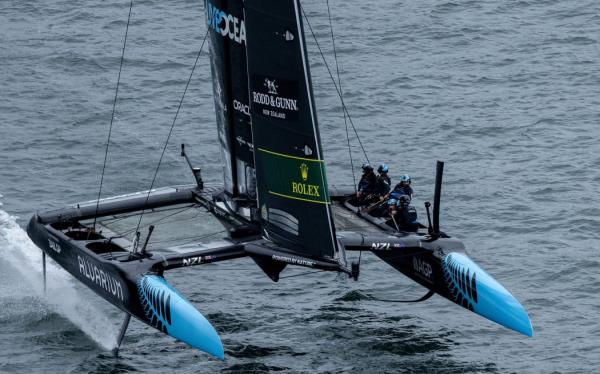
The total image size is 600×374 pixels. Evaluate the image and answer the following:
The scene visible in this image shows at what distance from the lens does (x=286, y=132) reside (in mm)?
25484

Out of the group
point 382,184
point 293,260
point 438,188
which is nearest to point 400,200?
point 382,184

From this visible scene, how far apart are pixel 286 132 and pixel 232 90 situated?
2.85m

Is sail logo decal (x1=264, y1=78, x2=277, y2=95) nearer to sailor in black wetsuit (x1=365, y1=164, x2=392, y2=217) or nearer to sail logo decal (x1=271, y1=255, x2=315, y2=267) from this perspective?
sail logo decal (x1=271, y1=255, x2=315, y2=267)

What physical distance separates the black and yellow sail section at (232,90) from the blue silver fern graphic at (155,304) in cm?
383

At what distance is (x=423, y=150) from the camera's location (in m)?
38.2

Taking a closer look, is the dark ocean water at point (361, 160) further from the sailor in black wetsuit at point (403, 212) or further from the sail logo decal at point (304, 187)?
the sail logo decal at point (304, 187)

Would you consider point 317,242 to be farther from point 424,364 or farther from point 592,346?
point 592,346

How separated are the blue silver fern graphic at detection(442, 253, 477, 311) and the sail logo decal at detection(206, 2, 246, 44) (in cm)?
556

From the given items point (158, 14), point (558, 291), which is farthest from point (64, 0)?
point (558, 291)

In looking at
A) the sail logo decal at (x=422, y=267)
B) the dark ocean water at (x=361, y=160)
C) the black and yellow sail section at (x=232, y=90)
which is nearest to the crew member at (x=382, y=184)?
the sail logo decal at (x=422, y=267)

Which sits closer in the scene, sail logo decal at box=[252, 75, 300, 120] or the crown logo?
sail logo decal at box=[252, 75, 300, 120]

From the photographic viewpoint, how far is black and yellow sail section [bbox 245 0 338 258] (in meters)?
24.9

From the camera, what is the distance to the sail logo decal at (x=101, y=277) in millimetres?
26031

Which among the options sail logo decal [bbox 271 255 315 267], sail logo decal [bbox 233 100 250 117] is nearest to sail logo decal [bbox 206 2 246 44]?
sail logo decal [bbox 233 100 250 117]
